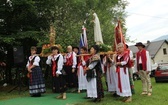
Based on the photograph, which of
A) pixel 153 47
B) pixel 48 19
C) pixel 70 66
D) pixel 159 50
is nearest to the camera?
pixel 70 66

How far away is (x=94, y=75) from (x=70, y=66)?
3.35m

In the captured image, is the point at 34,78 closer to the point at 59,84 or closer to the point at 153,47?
the point at 59,84

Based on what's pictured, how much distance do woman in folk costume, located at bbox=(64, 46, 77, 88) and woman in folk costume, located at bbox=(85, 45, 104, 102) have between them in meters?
2.32

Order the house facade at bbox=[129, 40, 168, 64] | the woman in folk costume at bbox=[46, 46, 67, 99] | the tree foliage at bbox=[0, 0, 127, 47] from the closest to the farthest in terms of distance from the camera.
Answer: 1. the woman in folk costume at bbox=[46, 46, 67, 99]
2. the tree foliage at bbox=[0, 0, 127, 47]
3. the house facade at bbox=[129, 40, 168, 64]

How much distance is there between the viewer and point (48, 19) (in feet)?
50.4

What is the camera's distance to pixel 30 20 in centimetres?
1423

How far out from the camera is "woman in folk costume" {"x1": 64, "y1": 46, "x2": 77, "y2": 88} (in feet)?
34.6

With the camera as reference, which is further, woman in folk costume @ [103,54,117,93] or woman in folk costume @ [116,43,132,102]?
woman in folk costume @ [103,54,117,93]

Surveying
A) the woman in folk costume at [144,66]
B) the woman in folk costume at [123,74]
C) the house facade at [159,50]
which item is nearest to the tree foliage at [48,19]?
the woman in folk costume at [144,66]

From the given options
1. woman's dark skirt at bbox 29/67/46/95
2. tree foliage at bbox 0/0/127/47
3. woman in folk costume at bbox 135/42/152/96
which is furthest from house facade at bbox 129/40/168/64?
woman's dark skirt at bbox 29/67/46/95

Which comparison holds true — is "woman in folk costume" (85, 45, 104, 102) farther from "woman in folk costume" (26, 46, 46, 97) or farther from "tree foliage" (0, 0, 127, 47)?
"tree foliage" (0, 0, 127, 47)

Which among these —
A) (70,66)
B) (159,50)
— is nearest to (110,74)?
(70,66)

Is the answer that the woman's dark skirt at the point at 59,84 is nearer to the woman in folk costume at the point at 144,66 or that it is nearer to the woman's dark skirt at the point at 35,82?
the woman's dark skirt at the point at 35,82

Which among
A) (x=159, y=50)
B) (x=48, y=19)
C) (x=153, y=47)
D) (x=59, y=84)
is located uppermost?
(x=153, y=47)
